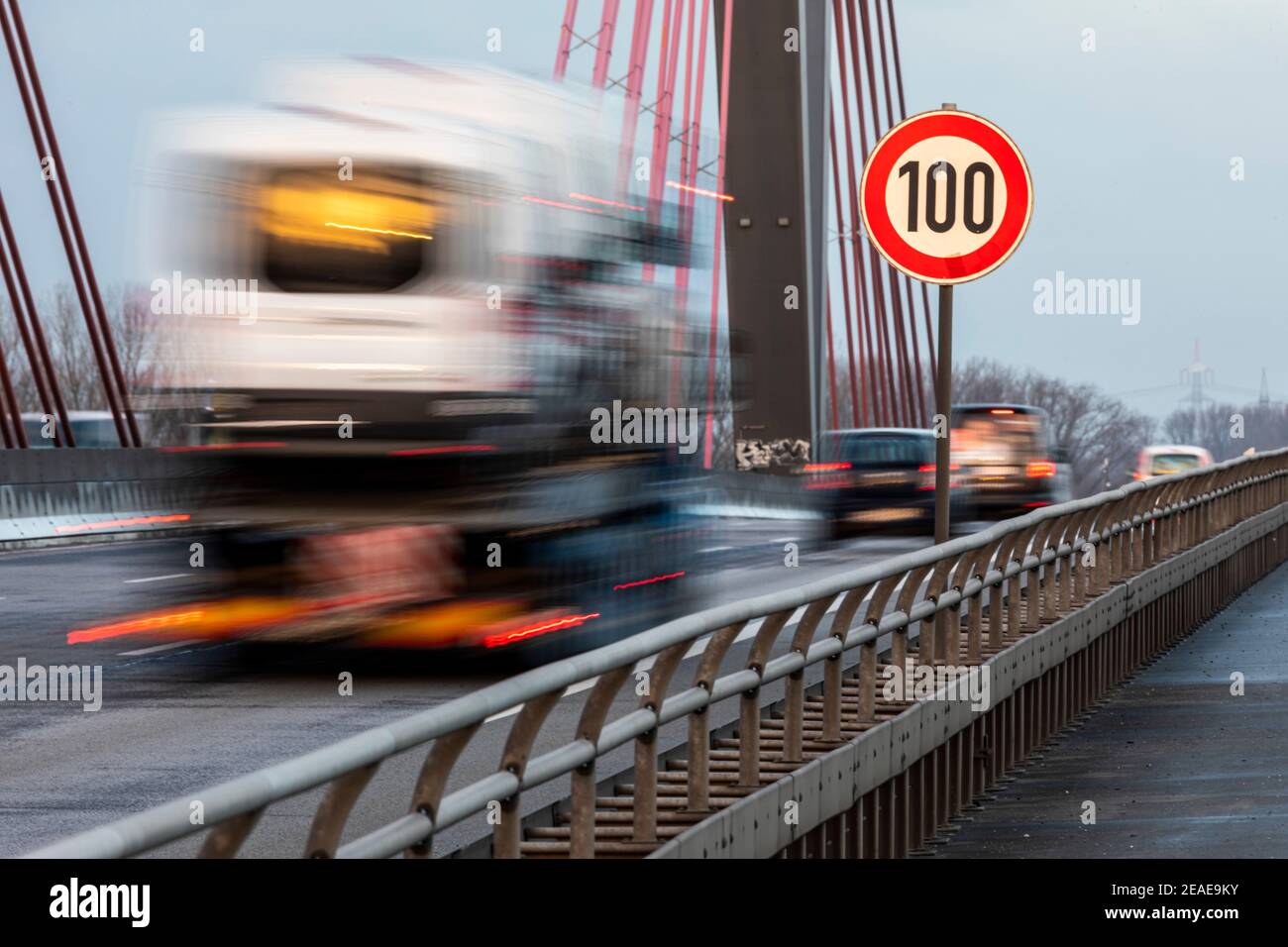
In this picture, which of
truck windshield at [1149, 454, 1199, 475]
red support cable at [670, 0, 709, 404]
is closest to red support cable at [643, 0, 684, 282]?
red support cable at [670, 0, 709, 404]

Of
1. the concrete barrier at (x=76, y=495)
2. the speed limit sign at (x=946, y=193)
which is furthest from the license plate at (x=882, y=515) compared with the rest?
the speed limit sign at (x=946, y=193)

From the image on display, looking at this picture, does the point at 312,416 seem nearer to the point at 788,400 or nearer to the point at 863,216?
the point at 863,216

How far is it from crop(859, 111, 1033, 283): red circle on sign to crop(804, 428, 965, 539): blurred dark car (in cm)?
1991

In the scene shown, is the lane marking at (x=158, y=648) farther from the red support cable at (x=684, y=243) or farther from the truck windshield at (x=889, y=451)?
the truck windshield at (x=889, y=451)

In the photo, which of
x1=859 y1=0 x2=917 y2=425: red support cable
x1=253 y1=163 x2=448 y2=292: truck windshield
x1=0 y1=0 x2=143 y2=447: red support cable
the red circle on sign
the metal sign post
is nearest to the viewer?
the red circle on sign

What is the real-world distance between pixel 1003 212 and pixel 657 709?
4.38 m

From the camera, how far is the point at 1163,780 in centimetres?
1138

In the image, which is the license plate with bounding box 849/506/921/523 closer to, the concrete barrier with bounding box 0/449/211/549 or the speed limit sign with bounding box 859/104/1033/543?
the concrete barrier with bounding box 0/449/211/549

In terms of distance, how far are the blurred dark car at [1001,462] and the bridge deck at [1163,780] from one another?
47.7 feet

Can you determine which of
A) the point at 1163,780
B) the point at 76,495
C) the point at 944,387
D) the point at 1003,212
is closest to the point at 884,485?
the point at 76,495

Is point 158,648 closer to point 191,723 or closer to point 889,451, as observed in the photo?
point 191,723

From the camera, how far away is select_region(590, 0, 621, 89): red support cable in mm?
27344

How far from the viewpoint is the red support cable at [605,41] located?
27.3 meters
